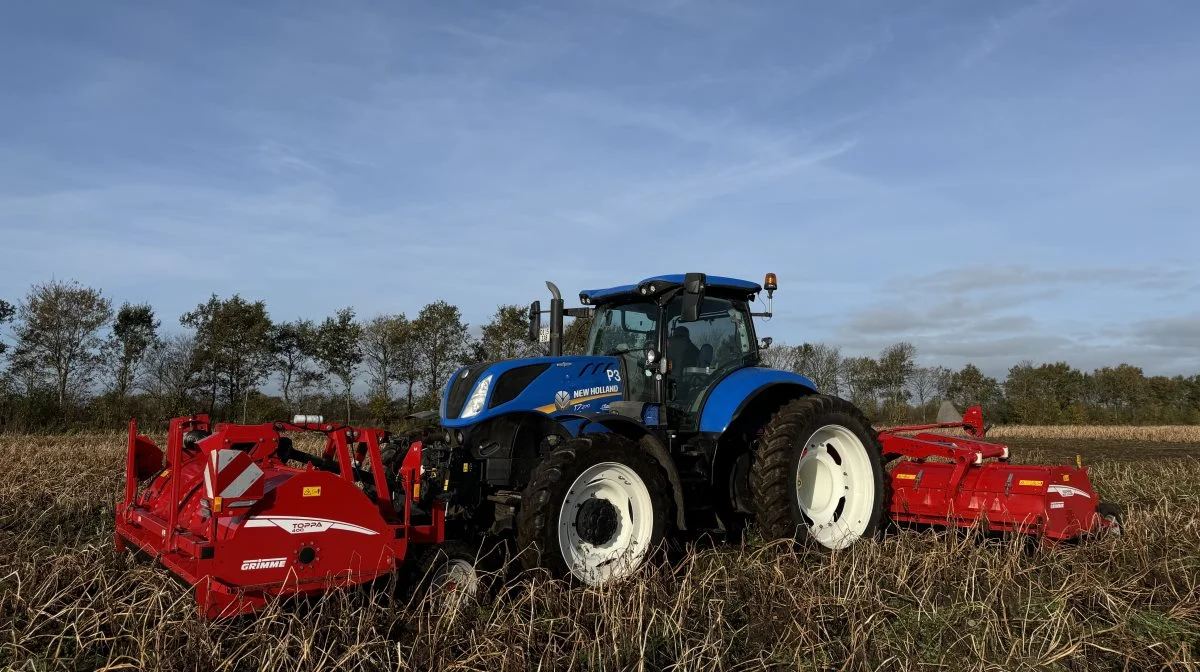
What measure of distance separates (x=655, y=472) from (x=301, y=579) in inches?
89.3

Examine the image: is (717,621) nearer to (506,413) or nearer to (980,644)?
(980,644)

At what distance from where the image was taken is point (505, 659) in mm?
3375

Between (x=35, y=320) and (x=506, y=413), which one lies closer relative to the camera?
(x=506, y=413)

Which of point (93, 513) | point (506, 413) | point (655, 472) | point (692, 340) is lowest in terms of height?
point (93, 513)

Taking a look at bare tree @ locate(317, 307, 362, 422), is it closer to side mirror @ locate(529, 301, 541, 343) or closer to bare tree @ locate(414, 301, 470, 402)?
bare tree @ locate(414, 301, 470, 402)

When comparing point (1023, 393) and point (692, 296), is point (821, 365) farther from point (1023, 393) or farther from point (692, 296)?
point (692, 296)

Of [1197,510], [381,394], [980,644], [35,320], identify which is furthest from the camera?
[381,394]

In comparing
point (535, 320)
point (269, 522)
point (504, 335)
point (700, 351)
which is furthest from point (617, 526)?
point (504, 335)

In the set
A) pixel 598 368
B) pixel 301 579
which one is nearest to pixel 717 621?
pixel 301 579

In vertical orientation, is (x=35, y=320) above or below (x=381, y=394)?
above

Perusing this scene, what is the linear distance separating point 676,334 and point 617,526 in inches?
71.5

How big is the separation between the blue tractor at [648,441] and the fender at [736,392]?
0.04 ft

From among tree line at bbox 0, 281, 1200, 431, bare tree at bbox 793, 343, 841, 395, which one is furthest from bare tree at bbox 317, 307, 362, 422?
bare tree at bbox 793, 343, 841, 395

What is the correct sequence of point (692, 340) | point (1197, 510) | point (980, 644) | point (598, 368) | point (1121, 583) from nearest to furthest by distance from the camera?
point (980, 644)
point (1121, 583)
point (598, 368)
point (692, 340)
point (1197, 510)
